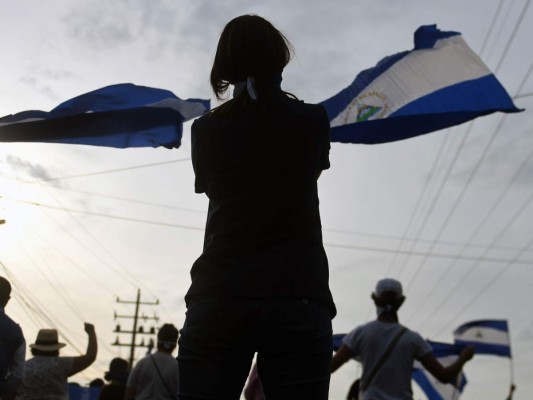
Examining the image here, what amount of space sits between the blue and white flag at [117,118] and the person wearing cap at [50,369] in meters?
3.42

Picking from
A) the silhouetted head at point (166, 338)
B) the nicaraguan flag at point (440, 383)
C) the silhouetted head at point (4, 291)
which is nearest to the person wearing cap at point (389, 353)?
the silhouetted head at point (166, 338)

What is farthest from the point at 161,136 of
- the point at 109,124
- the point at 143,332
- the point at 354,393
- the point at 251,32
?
the point at 143,332

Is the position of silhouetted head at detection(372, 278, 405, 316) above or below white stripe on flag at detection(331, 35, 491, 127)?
below

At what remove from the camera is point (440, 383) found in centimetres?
938

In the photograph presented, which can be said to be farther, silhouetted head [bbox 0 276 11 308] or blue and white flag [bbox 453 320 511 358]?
blue and white flag [bbox 453 320 511 358]

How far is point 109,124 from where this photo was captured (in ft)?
16.4

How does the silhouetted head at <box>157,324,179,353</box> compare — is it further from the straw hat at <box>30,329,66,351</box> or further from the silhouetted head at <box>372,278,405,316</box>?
the silhouetted head at <box>372,278,405,316</box>

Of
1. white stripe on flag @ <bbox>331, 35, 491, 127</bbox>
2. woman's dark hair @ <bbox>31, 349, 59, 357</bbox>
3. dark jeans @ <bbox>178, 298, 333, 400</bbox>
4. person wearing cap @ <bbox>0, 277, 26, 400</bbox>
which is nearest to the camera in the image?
dark jeans @ <bbox>178, 298, 333, 400</bbox>

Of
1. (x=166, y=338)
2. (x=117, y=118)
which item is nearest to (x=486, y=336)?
(x=166, y=338)

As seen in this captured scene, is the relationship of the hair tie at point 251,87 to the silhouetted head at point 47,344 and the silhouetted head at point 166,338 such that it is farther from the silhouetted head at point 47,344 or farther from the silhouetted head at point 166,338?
the silhouetted head at point 47,344

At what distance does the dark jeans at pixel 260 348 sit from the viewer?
2.43 metres

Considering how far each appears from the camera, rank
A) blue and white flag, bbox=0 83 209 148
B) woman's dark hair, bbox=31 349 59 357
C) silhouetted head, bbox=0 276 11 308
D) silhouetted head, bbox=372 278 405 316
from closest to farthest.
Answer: blue and white flag, bbox=0 83 209 148 → silhouetted head, bbox=372 278 405 316 → silhouetted head, bbox=0 276 11 308 → woman's dark hair, bbox=31 349 59 357

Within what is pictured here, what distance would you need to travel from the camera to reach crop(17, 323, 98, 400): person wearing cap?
7621 mm

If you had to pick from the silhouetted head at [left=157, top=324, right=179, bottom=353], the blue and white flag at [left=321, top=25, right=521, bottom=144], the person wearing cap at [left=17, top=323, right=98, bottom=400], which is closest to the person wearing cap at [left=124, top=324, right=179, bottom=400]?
the silhouetted head at [left=157, top=324, right=179, bottom=353]
